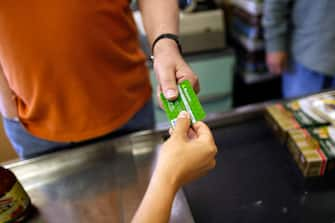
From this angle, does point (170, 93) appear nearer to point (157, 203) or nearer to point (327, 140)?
point (157, 203)

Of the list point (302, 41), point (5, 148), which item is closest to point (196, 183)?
point (5, 148)

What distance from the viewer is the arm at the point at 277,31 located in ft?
3.18

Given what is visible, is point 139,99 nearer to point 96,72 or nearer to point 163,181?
point 96,72

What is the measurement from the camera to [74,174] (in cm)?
58

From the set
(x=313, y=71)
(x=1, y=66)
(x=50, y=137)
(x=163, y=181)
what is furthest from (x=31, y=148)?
(x=313, y=71)

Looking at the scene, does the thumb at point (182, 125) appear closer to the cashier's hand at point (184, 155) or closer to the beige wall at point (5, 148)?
the cashier's hand at point (184, 155)

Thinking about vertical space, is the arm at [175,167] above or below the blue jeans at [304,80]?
above

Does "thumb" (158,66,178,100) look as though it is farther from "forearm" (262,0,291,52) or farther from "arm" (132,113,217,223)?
A: "forearm" (262,0,291,52)

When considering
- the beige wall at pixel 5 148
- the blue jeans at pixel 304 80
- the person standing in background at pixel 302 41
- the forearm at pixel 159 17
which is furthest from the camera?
the blue jeans at pixel 304 80

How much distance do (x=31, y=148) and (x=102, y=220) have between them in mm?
249

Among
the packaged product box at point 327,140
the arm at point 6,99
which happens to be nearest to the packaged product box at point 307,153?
the packaged product box at point 327,140

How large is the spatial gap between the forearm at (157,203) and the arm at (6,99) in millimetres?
365

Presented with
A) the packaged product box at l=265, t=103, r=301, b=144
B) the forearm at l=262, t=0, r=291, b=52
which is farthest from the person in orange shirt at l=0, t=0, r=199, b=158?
the forearm at l=262, t=0, r=291, b=52

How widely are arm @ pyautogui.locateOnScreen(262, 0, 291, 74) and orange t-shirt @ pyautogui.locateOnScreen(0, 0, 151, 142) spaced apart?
599 mm
